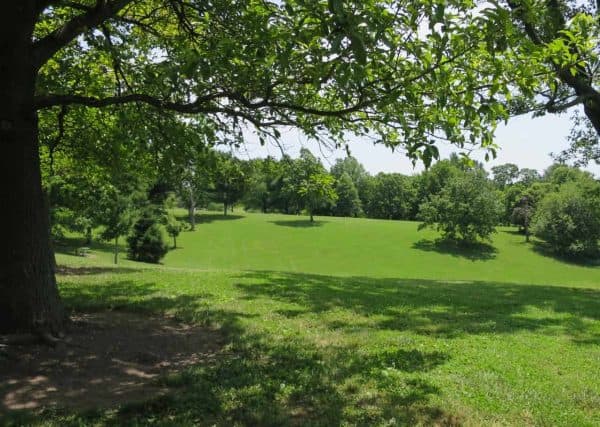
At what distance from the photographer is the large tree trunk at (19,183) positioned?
6.02 meters

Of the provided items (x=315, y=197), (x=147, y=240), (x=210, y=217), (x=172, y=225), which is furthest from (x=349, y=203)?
(x=315, y=197)

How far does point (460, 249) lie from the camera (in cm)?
6134

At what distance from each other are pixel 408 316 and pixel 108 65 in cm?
855

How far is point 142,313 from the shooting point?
28.1 ft

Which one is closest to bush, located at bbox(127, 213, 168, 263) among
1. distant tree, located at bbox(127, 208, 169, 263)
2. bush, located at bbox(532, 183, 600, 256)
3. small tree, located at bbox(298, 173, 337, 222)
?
distant tree, located at bbox(127, 208, 169, 263)

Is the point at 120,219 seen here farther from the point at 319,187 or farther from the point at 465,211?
the point at 465,211

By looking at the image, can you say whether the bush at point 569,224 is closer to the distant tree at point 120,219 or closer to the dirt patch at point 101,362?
the distant tree at point 120,219

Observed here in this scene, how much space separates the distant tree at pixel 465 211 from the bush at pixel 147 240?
39920mm

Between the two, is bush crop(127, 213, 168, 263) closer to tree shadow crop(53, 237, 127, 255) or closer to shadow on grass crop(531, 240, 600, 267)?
tree shadow crop(53, 237, 127, 255)

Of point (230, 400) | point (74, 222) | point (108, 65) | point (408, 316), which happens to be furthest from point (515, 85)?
point (74, 222)

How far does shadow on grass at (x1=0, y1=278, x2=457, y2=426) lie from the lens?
14.1 ft

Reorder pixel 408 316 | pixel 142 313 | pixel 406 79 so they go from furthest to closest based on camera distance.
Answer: pixel 408 316 → pixel 142 313 → pixel 406 79

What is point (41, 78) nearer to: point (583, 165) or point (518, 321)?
point (518, 321)

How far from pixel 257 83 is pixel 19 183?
3.38 m
